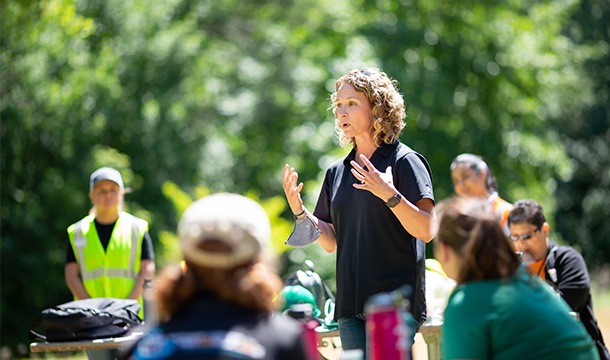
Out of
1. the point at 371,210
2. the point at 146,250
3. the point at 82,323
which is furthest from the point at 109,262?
the point at 371,210

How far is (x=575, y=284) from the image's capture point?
446 centimetres

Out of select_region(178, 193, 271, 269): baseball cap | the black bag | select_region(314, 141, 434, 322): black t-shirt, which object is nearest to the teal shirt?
select_region(178, 193, 271, 269): baseball cap

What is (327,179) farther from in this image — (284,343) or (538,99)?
(538,99)

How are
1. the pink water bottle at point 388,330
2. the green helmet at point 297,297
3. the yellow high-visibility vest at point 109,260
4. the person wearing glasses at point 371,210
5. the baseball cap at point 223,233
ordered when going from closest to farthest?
the baseball cap at point 223,233, the pink water bottle at point 388,330, the person wearing glasses at point 371,210, the green helmet at point 297,297, the yellow high-visibility vest at point 109,260

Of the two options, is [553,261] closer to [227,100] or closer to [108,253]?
[108,253]

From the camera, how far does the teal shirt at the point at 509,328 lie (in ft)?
6.97

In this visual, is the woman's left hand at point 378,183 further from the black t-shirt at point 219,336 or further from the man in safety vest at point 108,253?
the man in safety vest at point 108,253

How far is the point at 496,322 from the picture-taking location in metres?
2.13

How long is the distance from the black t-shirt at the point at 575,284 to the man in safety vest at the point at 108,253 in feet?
9.29

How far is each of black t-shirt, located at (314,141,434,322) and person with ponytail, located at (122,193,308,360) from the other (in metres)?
1.35

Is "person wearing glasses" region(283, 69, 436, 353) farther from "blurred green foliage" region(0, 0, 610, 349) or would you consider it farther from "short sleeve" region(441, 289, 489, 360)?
"blurred green foliage" region(0, 0, 610, 349)

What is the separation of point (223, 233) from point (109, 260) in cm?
373

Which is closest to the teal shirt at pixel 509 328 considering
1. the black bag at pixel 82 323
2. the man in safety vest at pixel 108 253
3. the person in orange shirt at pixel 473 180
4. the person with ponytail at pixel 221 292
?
the person with ponytail at pixel 221 292

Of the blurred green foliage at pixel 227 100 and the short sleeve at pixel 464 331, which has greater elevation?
the blurred green foliage at pixel 227 100
